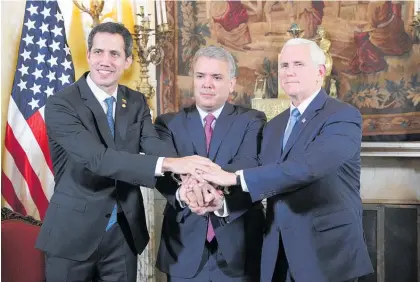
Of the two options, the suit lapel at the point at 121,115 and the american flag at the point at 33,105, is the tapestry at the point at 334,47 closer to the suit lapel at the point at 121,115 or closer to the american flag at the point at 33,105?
the american flag at the point at 33,105

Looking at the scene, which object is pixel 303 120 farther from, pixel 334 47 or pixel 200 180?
pixel 334 47

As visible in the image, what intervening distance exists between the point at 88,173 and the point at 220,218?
26.2 inches

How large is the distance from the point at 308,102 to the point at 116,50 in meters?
0.97

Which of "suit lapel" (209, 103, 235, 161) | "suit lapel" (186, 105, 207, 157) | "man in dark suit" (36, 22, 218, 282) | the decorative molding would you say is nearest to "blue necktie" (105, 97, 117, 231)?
"man in dark suit" (36, 22, 218, 282)

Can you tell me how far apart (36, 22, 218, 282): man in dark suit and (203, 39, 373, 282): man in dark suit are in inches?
14.7

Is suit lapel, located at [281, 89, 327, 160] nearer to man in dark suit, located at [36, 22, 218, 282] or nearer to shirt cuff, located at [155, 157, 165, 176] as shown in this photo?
man in dark suit, located at [36, 22, 218, 282]

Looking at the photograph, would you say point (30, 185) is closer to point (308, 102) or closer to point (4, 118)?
point (4, 118)

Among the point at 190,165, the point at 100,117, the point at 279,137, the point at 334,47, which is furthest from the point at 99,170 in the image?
the point at 334,47

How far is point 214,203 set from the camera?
9.64 feet

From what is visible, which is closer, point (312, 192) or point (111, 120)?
point (312, 192)

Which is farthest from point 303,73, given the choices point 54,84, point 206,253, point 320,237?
point 54,84

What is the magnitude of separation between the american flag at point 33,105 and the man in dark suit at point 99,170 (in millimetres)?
1403

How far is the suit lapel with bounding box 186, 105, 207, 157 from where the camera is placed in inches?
121

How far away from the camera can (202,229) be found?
2.95 m
